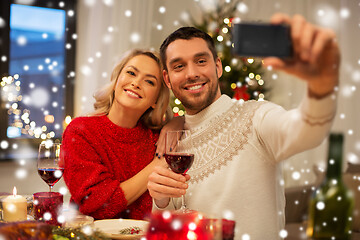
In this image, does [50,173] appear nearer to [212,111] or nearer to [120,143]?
[120,143]

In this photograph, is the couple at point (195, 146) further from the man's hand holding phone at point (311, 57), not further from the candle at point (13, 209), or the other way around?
the candle at point (13, 209)

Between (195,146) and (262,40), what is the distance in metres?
0.95

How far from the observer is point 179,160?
110 cm

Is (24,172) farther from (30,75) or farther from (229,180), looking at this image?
(229,180)

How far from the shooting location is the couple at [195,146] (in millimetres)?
1352

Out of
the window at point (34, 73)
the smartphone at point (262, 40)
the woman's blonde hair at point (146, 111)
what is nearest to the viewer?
the smartphone at point (262, 40)

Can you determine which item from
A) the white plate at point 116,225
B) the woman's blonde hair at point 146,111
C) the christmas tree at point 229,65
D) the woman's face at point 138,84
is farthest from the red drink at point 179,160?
the christmas tree at point 229,65

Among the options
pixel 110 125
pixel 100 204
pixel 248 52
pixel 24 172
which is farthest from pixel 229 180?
pixel 24 172

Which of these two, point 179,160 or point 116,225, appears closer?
point 179,160

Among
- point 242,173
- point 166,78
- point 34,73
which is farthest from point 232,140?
point 34,73

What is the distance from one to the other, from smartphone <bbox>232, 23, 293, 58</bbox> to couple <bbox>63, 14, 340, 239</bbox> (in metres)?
0.38

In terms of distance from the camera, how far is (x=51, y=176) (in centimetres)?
131

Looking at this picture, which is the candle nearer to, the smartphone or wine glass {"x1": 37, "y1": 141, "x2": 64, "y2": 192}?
wine glass {"x1": 37, "y1": 141, "x2": 64, "y2": 192}

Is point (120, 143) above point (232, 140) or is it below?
below
